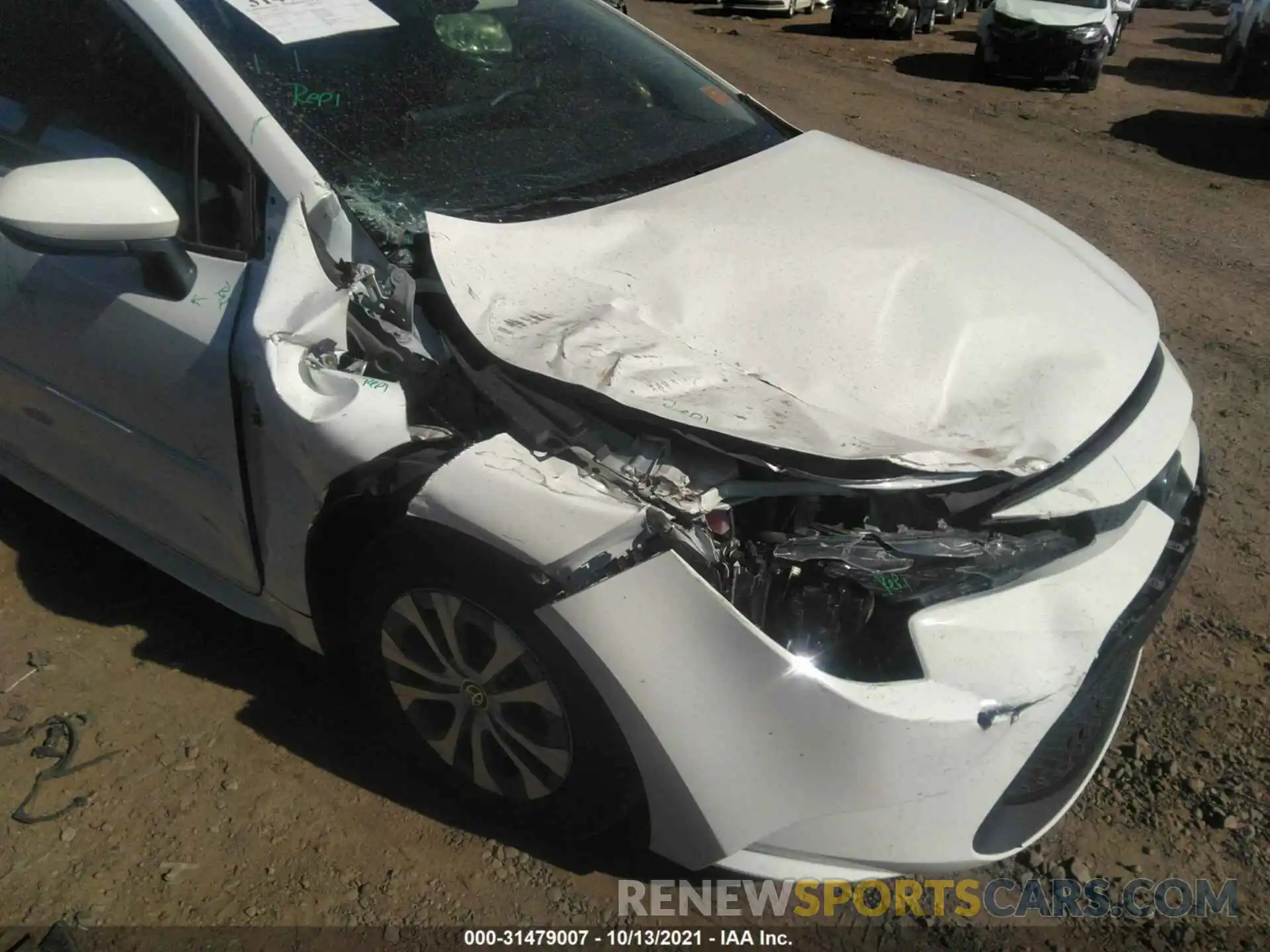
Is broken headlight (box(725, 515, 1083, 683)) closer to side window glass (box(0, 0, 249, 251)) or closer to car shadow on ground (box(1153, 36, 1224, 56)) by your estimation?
side window glass (box(0, 0, 249, 251))

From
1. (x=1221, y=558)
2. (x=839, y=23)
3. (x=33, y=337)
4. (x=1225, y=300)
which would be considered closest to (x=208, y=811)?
(x=33, y=337)

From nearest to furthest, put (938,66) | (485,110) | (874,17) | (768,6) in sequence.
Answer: (485,110)
(938,66)
(874,17)
(768,6)

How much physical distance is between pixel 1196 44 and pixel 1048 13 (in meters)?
7.26

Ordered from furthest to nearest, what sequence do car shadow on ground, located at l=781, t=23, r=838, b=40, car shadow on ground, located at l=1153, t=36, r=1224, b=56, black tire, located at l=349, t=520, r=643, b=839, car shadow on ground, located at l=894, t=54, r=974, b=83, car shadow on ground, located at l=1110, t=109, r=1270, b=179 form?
car shadow on ground, located at l=1153, t=36, r=1224, b=56, car shadow on ground, located at l=781, t=23, r=838, b=40, car shadow on ground, located at l=894, t=54, r=974, b=83, car shadow on ground, located at l=1110, t=109, r=1270, b=179, black tire, located at l=349, t=520, r=643, b=839

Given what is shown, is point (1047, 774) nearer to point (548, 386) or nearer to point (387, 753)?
point (548, 386)

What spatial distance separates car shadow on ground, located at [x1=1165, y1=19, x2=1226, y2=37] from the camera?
18891 mm

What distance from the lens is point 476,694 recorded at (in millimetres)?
2170

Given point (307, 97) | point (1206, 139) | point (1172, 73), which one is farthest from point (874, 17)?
point (307, 97)

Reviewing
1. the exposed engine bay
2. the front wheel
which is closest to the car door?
the exposed engine bay

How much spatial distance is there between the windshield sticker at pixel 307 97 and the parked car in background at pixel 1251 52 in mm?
12124

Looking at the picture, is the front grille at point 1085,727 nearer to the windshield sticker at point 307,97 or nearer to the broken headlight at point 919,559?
the broken headlight at point 919,559

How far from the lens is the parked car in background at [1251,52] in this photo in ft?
37.4

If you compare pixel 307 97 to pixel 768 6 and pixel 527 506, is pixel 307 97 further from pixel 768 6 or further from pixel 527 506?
pixel 768 6

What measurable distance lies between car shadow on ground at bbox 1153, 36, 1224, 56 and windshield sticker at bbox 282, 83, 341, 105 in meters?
16.9
